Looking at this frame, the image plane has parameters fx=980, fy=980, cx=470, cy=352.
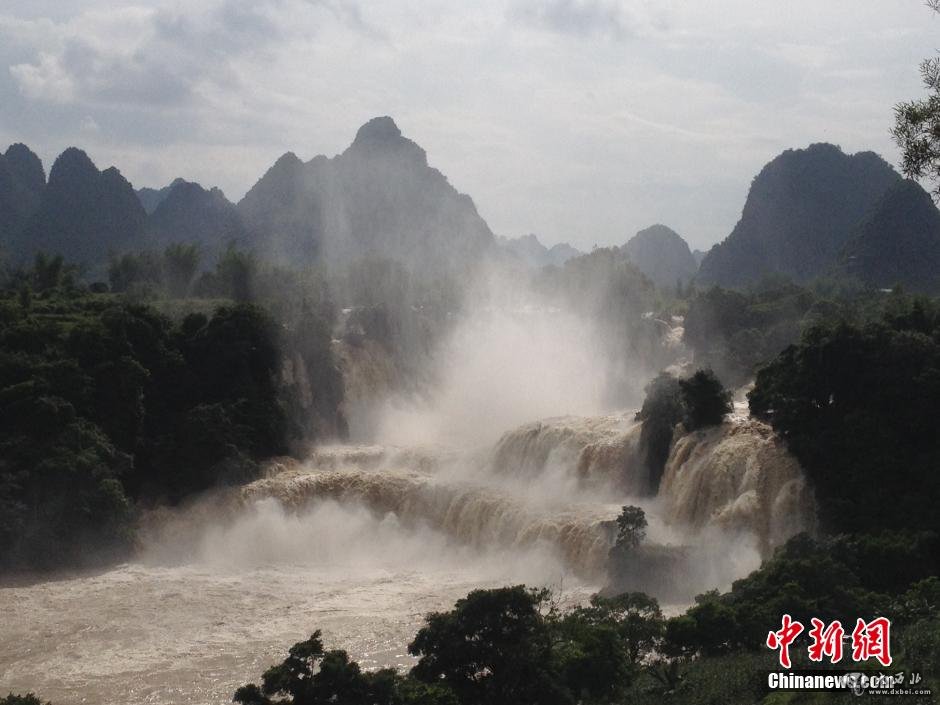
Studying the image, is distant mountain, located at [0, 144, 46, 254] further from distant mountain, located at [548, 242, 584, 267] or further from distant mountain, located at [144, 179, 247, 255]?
distant mountain, located at [548, 242, 584, 267]

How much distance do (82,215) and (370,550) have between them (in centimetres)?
6490

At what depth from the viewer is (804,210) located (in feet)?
244

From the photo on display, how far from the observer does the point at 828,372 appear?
18.0 metres

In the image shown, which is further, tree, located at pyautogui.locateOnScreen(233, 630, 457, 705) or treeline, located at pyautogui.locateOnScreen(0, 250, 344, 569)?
treeline, located at pyautogui.locateOnScreen(0, 250, 344, 569)

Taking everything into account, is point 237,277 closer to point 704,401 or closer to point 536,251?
point 704,401

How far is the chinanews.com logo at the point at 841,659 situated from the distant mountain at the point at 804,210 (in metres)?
64.5

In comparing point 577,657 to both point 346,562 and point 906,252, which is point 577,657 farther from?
point 906,252

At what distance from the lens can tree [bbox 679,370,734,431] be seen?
20.1 meters

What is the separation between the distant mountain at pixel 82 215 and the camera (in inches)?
3019

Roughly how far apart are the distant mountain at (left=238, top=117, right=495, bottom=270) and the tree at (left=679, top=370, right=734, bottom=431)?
172 feet

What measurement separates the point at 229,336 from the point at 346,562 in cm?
871

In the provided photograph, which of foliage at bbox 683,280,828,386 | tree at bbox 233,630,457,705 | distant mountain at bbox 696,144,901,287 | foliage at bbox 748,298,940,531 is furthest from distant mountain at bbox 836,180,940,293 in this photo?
tree at bbox 233,630,457,705

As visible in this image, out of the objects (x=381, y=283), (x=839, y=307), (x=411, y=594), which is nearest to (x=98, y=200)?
(x=381, y=283)

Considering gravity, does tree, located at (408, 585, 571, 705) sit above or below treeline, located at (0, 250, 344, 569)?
below
